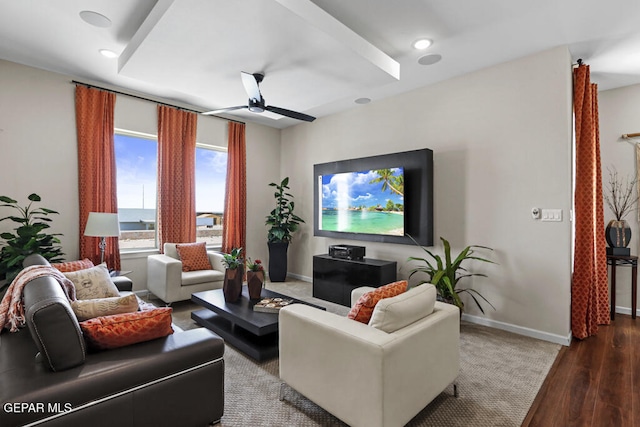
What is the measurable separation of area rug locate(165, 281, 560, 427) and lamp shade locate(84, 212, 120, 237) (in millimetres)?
1937

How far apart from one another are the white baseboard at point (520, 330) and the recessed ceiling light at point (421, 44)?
9.65ft

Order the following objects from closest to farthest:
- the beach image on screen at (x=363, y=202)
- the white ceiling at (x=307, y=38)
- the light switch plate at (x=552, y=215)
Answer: the white ceiling at (x=307, y=38) < the light switch plate at (x=552, y=215) < the beach image on screen at (x=363, y=202)

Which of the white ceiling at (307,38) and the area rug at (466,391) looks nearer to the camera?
the area rug at (466,391)

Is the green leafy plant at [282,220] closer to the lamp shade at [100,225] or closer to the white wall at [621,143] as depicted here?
the lamp shade at [100,225]

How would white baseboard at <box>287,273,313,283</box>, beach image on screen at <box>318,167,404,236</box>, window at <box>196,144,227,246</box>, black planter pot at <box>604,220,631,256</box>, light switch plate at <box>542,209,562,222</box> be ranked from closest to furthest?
light switch plate at <box>542,209,562,222</box> → black planter pot at <box>604,220,631,256</box> → beach image on screen at <box>318,167,404,236</box> → window at <box>196,144,227,246</box> → white baseboard at <box>287,273,313,283</box>

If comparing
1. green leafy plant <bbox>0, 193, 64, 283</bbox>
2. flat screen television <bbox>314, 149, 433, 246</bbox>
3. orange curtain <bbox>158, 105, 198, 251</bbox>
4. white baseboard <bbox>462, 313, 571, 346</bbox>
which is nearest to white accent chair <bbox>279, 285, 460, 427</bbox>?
white baseboard <bbox>462, 313, 571, 346</bbox>

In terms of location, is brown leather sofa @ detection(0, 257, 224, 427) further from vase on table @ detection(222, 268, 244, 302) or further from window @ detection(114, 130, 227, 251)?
window @ detection(114, 130, 227, 251)

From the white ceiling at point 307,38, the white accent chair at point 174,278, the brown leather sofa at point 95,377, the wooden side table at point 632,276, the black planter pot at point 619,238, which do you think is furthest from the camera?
the white accent chair at point 174,278

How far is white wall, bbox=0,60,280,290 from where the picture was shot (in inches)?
143

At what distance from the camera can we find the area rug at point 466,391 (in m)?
1.95

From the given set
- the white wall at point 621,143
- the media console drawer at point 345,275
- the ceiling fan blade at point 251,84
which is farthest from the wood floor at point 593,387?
the ceiling fan blade at point 251,84

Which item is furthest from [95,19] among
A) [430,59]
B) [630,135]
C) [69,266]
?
[630,135]

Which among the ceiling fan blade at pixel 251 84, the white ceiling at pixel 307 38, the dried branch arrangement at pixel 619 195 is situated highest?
the white ceiling at pixel 307 38

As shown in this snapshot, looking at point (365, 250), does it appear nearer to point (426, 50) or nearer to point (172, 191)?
point (426, 50)
